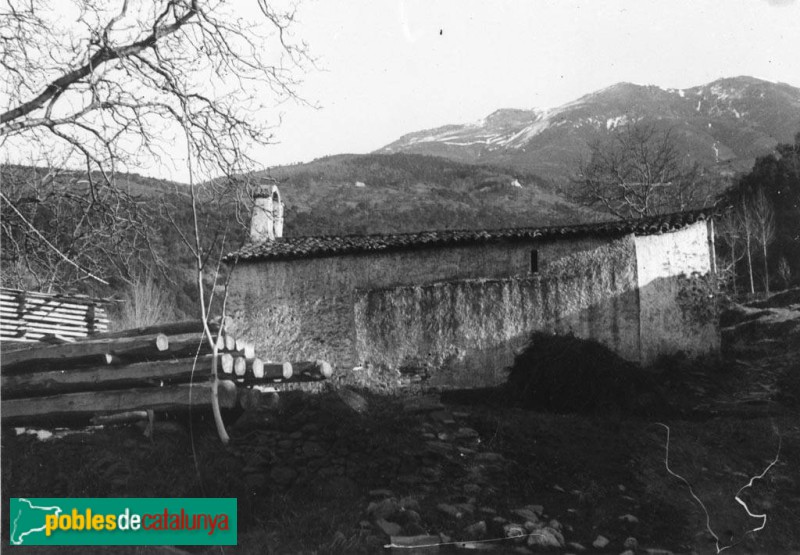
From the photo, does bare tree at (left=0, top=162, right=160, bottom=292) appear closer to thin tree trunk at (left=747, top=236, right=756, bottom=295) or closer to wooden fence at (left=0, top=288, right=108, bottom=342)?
wooden fence at (left=0, top=288, right=108, bottom=342)

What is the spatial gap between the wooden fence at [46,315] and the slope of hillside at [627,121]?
49.0m

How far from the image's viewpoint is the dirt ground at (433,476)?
7363 mm

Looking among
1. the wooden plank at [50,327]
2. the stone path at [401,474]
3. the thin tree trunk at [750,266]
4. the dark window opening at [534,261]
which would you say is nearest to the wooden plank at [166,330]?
the stone path at [401,474]

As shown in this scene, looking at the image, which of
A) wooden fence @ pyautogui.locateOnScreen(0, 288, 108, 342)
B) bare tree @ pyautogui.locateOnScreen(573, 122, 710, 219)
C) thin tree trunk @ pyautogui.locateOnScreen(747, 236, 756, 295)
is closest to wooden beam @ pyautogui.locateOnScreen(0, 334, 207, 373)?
wooden fence @ pyautogui.locateOnScreen(0, 288, 108, 342)

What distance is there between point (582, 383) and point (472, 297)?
3636mm

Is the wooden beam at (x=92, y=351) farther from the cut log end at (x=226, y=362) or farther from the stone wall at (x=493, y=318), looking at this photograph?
the stone wall at (x=493, y=318)

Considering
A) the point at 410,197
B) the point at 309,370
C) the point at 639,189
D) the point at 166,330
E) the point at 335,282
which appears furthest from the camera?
the point at 410,197

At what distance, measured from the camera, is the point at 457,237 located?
16.9m

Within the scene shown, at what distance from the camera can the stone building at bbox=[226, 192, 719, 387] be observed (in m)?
15.9

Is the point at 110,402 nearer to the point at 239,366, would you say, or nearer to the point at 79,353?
the point at 79,353

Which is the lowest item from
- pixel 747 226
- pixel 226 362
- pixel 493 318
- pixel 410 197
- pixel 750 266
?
pixel 493 318

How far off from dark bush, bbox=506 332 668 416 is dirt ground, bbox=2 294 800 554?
131cm

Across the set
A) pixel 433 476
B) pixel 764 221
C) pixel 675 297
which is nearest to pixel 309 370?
pixel 433 476

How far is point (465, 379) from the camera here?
15891 millimetres
